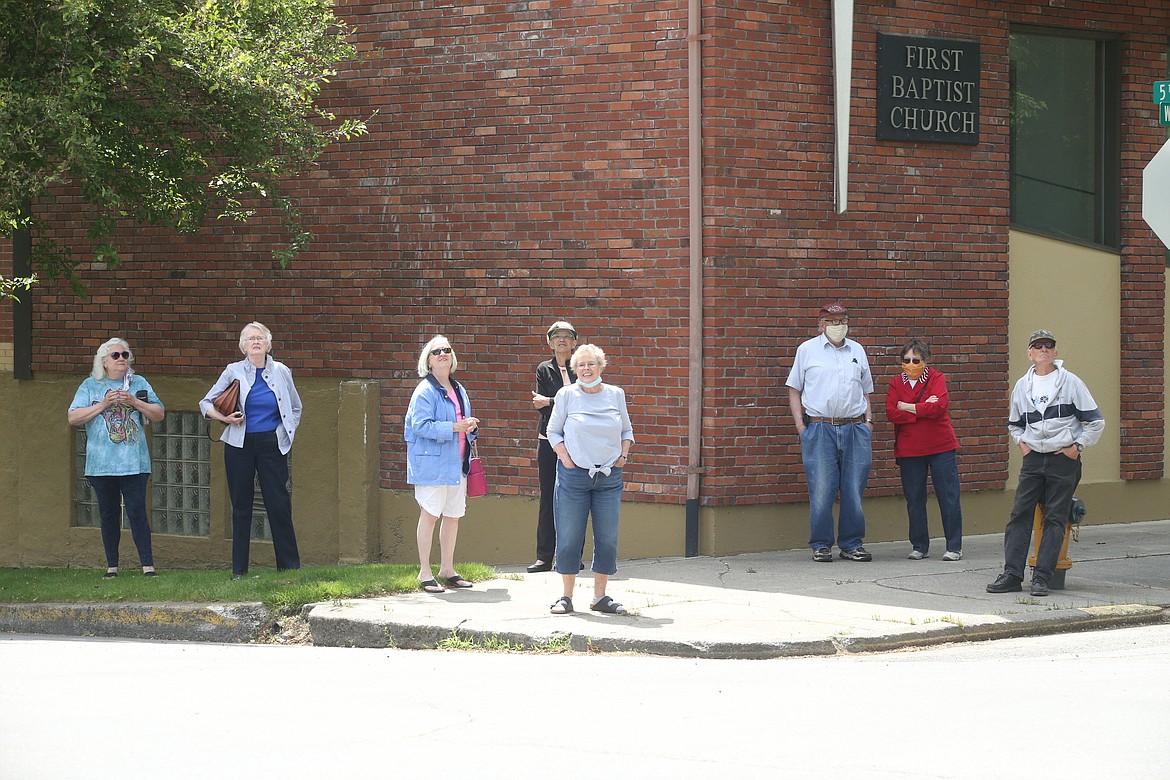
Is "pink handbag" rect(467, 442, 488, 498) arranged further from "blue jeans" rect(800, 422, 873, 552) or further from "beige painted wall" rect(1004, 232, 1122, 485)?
"beige painted wall" rect(1004, 232, 1122, 485)

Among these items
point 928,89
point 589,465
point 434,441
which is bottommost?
point 589,465

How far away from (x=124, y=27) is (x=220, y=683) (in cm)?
565

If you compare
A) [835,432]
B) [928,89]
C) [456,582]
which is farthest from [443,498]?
[928,89]

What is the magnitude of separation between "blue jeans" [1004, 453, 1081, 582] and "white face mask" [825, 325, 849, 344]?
72.3 inches

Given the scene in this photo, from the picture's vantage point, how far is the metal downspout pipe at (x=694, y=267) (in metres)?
11.2

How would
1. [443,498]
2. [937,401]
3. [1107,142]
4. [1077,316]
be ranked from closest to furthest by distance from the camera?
1. [443,498]
2. [937,401]
3. [1077,316]
4. [1107,142]

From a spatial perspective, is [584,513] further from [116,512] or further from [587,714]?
[116,512]

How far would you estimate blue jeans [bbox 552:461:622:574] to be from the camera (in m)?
9.00

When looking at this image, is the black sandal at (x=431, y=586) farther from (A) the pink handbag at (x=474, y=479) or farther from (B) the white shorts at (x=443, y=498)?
(A) the pink handbag at (x=474, y=479)

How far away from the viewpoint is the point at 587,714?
634 cm

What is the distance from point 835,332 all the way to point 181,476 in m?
6.85

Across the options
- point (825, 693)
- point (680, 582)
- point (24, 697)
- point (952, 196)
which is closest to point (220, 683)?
point (24, 697)

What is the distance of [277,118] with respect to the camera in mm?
11859

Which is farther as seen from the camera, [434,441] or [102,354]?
[102,354]
